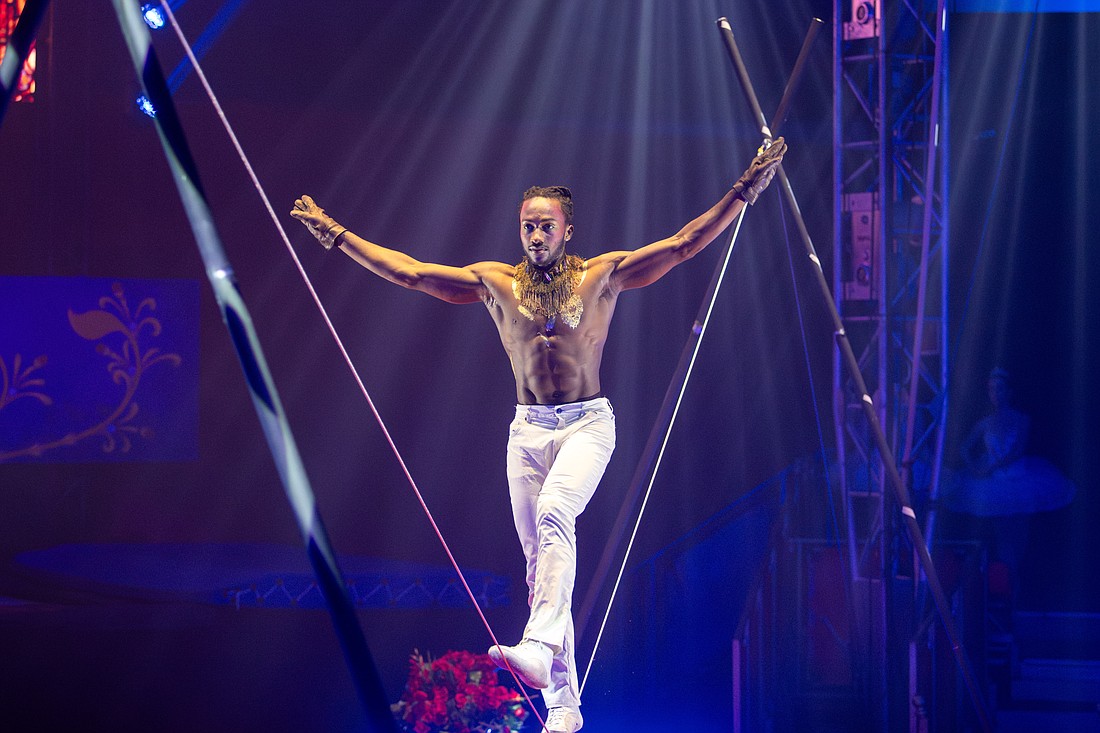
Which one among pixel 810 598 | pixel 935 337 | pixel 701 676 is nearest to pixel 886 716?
pixel 810 598

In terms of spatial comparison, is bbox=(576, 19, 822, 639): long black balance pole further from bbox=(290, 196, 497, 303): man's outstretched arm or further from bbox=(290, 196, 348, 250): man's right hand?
bbox=(290, 196, 348, 250): man's right hand

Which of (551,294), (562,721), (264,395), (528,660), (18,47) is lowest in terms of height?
(562,721)

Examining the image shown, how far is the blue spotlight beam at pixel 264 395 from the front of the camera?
4.53ft

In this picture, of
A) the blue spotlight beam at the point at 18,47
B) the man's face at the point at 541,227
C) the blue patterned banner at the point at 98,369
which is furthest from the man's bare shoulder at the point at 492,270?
the blue patterned banner at the point at 98,369

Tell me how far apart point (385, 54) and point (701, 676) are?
4416mm

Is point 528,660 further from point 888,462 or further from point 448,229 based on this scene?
point 448,229

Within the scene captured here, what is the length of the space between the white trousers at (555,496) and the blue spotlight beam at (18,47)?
2095 mm

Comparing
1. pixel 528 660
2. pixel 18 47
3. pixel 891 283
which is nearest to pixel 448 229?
pixel 891 283

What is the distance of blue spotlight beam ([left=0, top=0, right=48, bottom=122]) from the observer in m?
2.03

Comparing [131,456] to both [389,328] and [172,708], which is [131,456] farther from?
[172,708]

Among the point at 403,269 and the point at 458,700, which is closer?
the point at 403,269

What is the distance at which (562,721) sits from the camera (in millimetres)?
3854

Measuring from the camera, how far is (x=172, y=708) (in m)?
5.40

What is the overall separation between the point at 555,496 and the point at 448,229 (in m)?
4.07
